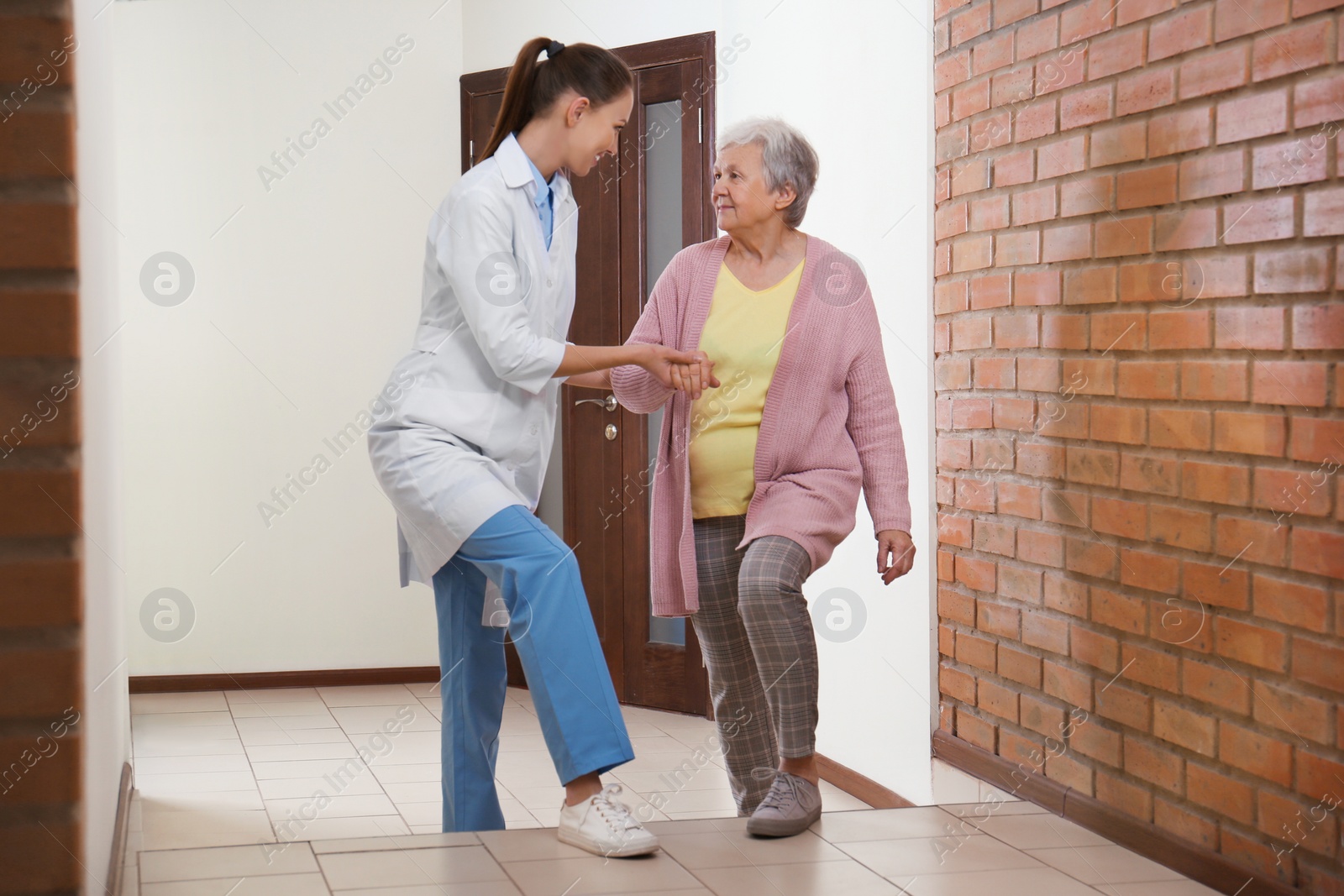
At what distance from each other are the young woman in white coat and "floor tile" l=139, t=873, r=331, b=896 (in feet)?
1.36

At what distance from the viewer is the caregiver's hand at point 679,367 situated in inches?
86.0

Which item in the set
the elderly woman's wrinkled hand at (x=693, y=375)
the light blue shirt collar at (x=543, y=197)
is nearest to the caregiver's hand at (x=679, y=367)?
the elderly woman's wrinkled hand at (x=693, y=375)

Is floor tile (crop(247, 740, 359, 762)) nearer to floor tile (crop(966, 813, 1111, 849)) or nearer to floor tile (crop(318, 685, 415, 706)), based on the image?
floor tile (crop(318, 685, 415, 706))

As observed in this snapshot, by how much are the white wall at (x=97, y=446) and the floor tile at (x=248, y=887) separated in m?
0.10

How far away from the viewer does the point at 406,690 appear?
15.3 ft

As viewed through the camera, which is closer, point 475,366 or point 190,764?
point 475,366

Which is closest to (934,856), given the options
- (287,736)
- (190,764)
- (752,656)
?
(752,656)

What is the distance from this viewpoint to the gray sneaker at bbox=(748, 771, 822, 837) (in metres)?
2.17

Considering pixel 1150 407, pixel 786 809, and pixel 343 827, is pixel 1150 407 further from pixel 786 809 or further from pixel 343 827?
pixel 343 827

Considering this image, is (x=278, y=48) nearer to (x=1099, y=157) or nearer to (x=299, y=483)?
(x=299, y=483)

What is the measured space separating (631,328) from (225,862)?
2.60 metres


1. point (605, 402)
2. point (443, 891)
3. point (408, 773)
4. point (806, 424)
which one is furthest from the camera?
point (605, 402)

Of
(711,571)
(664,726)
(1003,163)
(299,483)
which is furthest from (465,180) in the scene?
(299,483)

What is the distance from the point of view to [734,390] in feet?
7.66
